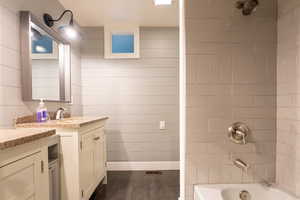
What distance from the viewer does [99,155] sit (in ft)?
7.34

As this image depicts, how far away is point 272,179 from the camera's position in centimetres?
145

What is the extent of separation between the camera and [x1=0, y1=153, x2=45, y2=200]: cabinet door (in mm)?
881

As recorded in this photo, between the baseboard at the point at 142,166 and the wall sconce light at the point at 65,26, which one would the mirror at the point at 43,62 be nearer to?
the wall sconce light at the point at 65,26

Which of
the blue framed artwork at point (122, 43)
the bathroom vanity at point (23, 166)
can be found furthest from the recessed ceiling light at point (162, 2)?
the bathroom vanity at point (23, 166)

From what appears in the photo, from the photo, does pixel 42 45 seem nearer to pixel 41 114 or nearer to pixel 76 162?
pixel 41 114

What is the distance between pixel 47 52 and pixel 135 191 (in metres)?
1.84

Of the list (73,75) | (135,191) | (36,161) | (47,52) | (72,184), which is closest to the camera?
(36,161)

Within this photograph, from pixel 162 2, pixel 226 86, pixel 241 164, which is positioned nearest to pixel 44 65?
pixel 162 2

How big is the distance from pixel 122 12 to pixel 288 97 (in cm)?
217

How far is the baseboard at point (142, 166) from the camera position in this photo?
305cm

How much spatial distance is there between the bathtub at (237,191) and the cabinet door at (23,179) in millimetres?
990

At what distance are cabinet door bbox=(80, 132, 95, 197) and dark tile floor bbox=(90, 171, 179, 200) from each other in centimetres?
42

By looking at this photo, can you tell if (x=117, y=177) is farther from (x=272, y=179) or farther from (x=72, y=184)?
(x=272, y=179)

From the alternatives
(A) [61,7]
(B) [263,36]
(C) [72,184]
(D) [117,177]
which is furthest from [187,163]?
(A) [61,7]
